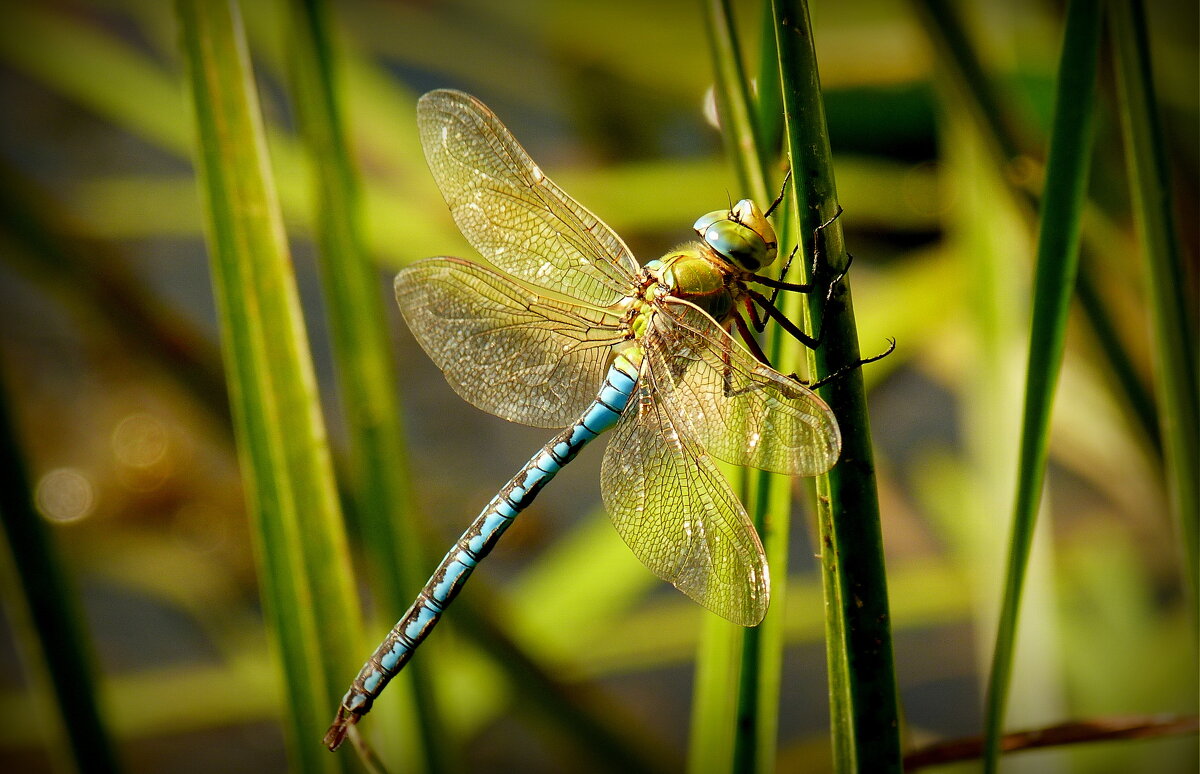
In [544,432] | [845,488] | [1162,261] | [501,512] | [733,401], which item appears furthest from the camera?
[544,432]

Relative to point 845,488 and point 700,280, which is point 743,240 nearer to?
point 700,280

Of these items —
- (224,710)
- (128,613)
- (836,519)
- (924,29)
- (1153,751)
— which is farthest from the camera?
(128,613)

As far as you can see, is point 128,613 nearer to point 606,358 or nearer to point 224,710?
point 224,710

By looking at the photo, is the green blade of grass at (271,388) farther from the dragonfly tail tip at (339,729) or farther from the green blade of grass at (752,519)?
the green blade of grass at (752,519)

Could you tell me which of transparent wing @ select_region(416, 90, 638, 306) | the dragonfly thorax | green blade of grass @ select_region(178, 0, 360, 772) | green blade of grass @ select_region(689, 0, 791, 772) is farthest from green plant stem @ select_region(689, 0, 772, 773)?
green blade of grass @ select_region(178, 0, 360, 772)

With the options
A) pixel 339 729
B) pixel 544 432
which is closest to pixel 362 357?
pixel 339 729

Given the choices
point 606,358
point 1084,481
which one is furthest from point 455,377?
point 1084,481
